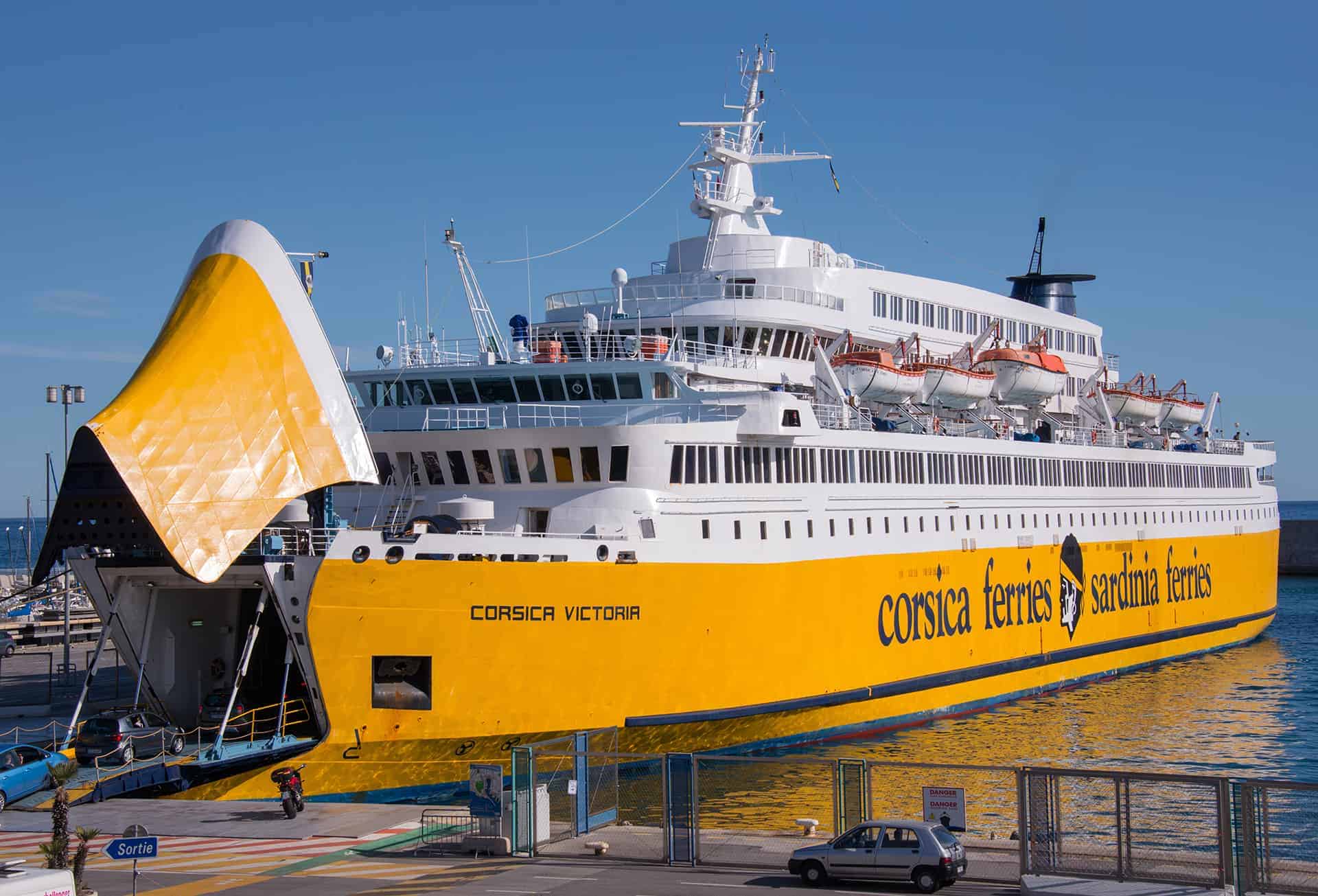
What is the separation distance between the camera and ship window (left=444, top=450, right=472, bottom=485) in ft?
86.1

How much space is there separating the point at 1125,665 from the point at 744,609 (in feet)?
69.9

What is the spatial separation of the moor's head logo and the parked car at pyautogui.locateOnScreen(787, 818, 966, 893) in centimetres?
2341

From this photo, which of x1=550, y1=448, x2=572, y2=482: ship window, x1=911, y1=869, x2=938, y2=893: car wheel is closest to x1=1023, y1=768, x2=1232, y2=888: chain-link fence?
x1=911, y1=869, x2=938, y2=893: car wheel

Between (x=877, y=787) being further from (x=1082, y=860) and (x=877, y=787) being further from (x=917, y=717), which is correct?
(x=1082, y=860)

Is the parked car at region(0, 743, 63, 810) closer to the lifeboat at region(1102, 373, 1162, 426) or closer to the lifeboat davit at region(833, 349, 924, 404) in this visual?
the lifeboat davit at region(833, 349, 924, 404)

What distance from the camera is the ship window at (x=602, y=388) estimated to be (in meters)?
27.0

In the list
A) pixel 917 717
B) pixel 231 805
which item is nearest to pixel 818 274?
pixel 917 717

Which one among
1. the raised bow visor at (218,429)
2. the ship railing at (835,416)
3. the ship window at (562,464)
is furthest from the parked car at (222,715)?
the ship railing at (835,416)

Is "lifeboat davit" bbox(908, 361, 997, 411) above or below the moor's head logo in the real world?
above

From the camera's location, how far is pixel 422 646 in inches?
847

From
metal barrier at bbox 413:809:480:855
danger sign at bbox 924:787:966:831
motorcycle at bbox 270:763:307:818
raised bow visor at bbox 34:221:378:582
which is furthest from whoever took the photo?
raised bow visor at bbox 34:221:378:582

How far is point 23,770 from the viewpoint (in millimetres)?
21609

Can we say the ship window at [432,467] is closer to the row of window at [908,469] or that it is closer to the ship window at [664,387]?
the ship window at [664,387]

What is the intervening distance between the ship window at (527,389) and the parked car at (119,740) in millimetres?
9367
